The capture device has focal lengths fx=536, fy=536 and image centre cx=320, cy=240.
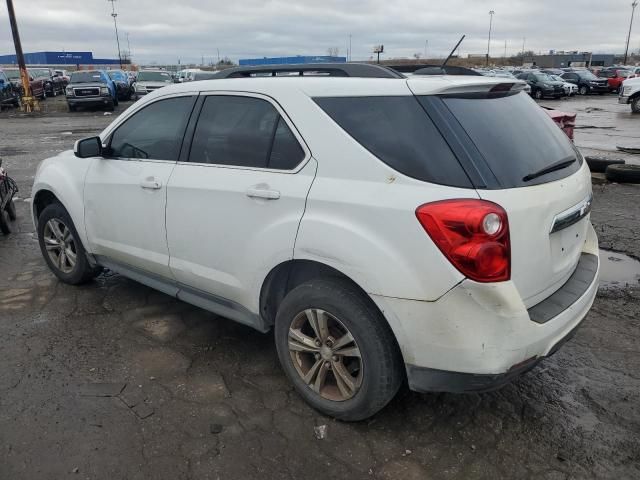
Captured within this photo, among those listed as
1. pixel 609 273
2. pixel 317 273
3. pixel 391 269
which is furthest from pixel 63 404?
pixel 609 273

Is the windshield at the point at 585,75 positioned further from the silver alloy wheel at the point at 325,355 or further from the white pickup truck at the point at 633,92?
the silver alloy wheel at the point at 325,355

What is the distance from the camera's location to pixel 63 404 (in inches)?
119

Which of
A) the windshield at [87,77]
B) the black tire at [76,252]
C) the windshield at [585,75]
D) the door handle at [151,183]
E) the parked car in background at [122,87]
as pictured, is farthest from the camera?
the windshield at [585,75]

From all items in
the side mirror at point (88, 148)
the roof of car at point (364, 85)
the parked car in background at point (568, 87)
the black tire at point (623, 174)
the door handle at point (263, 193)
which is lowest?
the parked car in background at point (568, 87)

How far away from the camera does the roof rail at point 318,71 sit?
9.54 feet

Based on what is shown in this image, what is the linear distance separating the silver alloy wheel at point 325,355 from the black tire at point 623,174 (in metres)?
7.22

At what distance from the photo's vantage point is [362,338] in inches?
101

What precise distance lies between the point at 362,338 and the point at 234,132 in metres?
1.45

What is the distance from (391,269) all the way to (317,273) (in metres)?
0.56

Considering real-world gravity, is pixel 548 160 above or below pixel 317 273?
above

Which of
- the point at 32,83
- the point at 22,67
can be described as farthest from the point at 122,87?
the point at 22,67

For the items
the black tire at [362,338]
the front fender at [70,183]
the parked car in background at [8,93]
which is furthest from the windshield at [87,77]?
the black tire at [362,338]

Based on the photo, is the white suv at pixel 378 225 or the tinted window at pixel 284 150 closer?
the white suv at pixel 378 225

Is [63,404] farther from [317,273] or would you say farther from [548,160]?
[548,160]
